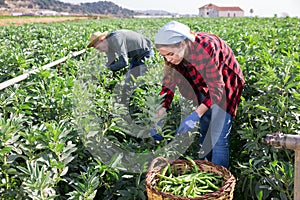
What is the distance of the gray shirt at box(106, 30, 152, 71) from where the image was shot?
Result: 214 inches

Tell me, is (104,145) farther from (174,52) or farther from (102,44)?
(102,44)

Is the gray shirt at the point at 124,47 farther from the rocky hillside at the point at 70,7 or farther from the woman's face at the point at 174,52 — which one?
the rocky hillside at the point at 70,7

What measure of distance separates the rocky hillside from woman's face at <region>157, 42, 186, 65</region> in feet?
407

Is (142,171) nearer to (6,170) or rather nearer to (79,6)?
(6,170)

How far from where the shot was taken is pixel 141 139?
12.2 feet

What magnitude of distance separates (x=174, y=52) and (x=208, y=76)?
0.36 m

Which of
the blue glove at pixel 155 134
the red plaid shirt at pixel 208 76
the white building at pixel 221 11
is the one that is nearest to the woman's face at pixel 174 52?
the red plaid shirt at pixel 208 76

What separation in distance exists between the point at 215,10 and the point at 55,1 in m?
70.2

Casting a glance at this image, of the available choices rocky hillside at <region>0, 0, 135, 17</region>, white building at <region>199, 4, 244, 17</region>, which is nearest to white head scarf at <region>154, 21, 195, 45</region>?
white building at <region>199, 4, 244, 17</region>

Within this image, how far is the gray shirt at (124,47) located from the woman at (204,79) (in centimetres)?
200

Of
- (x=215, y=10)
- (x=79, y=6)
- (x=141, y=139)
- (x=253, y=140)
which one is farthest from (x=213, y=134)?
(x=79, y=6)

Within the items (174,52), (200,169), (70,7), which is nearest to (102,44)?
(174,52)

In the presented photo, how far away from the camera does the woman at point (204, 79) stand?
119 inches

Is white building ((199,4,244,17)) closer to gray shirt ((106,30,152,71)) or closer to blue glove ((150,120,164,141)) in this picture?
gray shirt ((106,30,152,71))
